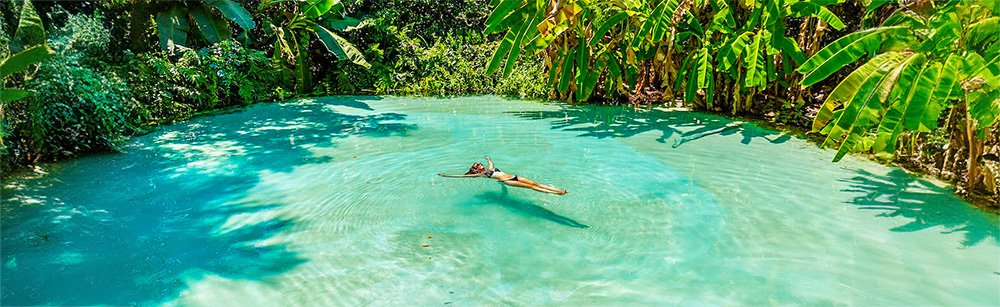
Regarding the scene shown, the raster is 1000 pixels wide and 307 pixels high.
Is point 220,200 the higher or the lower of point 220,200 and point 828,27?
the lower

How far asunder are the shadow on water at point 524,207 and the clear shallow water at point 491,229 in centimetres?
2

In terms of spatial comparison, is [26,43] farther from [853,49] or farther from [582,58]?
[853,49]

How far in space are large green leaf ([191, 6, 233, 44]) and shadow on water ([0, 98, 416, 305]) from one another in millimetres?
3616

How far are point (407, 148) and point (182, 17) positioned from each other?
6.22 meters

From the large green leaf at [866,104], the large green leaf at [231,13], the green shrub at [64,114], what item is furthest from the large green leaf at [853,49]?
the large green leaf at [231,13]

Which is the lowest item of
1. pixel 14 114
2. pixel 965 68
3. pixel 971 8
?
pixel 14 114

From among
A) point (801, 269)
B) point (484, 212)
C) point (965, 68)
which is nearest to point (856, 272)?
point (801, 269)

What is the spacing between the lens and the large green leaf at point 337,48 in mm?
11805

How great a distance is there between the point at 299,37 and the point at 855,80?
1121 cm

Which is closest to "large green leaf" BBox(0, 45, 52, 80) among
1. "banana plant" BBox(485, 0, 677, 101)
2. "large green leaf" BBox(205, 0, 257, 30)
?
"banana plant" BBox(485, 0, 677, 101)

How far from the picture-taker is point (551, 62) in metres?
10.3

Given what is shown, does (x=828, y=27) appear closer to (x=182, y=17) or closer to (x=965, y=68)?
(x=965, y=68)

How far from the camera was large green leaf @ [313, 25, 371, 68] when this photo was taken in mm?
11805

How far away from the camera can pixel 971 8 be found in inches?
152
